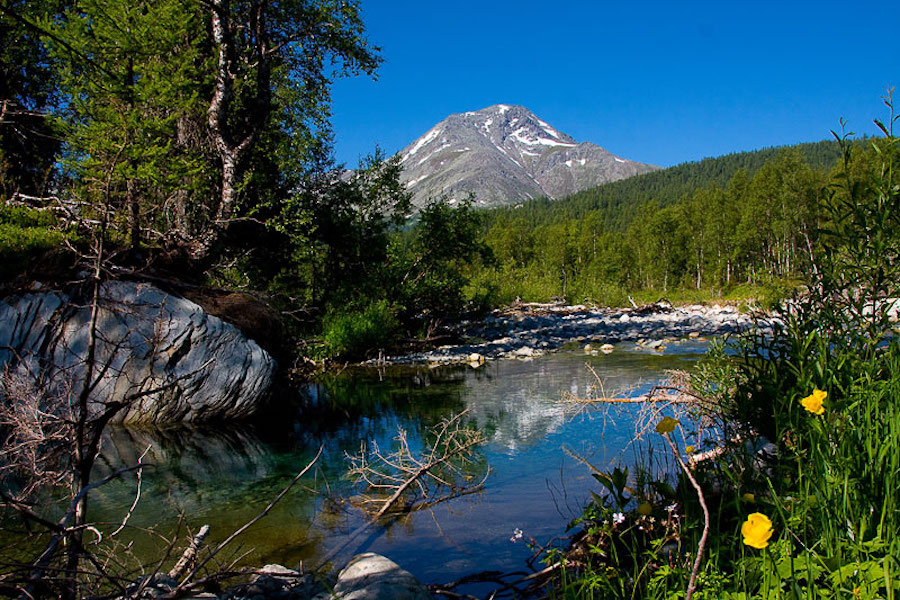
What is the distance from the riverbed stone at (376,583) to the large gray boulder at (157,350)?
526cm

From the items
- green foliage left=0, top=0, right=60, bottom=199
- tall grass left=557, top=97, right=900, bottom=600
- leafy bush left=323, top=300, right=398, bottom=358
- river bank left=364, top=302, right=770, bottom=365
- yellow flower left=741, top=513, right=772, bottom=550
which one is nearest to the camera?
yellow flower left=741, top=513, right=772, bottom=550

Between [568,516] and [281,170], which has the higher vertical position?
[281,170]

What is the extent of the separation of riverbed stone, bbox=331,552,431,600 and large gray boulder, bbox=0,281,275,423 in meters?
5.26

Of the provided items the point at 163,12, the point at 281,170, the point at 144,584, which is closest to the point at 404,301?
the point at 281,170

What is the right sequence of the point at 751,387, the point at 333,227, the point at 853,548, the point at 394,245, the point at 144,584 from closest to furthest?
the point at 853,548 < the point at 144,584 < the point at 751,387 < the point at 333,227 < the point at 394,245

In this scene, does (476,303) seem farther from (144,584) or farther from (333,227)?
(144,584)

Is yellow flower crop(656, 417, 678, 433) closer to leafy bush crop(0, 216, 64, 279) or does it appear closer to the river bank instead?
leafy bush crop(0, 216, 64, 279)

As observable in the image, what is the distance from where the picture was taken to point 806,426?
3.26 metres

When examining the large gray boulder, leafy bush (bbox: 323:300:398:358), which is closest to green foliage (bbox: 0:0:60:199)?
the large gray boulder

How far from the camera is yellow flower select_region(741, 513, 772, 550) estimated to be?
5.45ft

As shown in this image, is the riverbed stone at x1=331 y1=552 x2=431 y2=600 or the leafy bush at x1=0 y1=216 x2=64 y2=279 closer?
the riverbed stone at x1=331 y1=552 x2=431 y2=600

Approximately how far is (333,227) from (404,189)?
2.56 metres

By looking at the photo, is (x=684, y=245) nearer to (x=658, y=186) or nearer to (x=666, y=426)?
(x=666, y=426)

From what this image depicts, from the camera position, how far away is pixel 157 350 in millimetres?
7863
